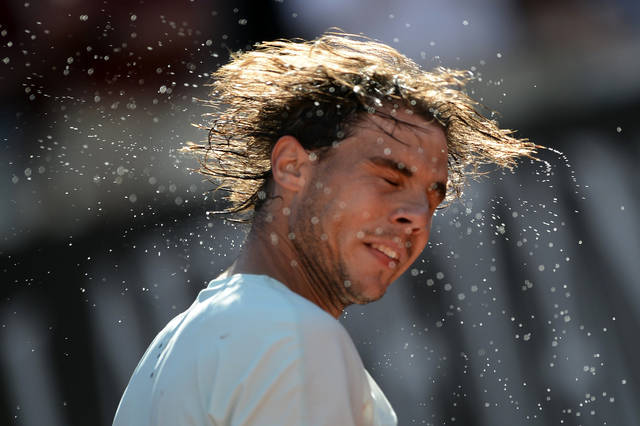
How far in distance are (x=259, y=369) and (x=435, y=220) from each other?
3.30 meters

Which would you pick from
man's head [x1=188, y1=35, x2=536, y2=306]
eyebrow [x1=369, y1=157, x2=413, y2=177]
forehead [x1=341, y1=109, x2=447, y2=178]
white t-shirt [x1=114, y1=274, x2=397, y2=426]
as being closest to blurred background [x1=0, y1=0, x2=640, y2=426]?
man's head [x1=188, y1=35, x2=536, y2=306]

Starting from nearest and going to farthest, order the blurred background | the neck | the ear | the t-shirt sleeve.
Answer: the t-shirt sleeve < the neck < the ear < the blurred background

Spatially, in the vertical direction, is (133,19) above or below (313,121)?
above

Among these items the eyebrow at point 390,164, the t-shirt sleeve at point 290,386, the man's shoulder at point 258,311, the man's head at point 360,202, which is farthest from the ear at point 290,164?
the t-shirt sleeve at point 290,386

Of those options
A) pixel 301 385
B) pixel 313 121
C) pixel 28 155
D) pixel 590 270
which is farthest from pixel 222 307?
pixel 28 155

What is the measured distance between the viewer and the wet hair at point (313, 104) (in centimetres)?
193

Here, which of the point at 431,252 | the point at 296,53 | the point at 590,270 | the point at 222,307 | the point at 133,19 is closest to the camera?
the point at 222,307

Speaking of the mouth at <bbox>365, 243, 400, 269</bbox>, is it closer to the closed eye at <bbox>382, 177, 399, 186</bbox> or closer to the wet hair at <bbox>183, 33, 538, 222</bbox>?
the closed eye at <bbox>382, 177, 399, 186</bbox>

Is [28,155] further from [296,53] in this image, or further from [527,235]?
[296,53]

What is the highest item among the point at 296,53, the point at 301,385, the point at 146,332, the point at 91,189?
the point at 296,53

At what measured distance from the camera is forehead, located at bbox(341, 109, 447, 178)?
1.84 meters

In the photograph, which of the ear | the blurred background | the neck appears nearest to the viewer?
the neck

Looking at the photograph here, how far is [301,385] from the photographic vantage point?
1368 mm

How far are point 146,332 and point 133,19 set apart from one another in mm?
1839
